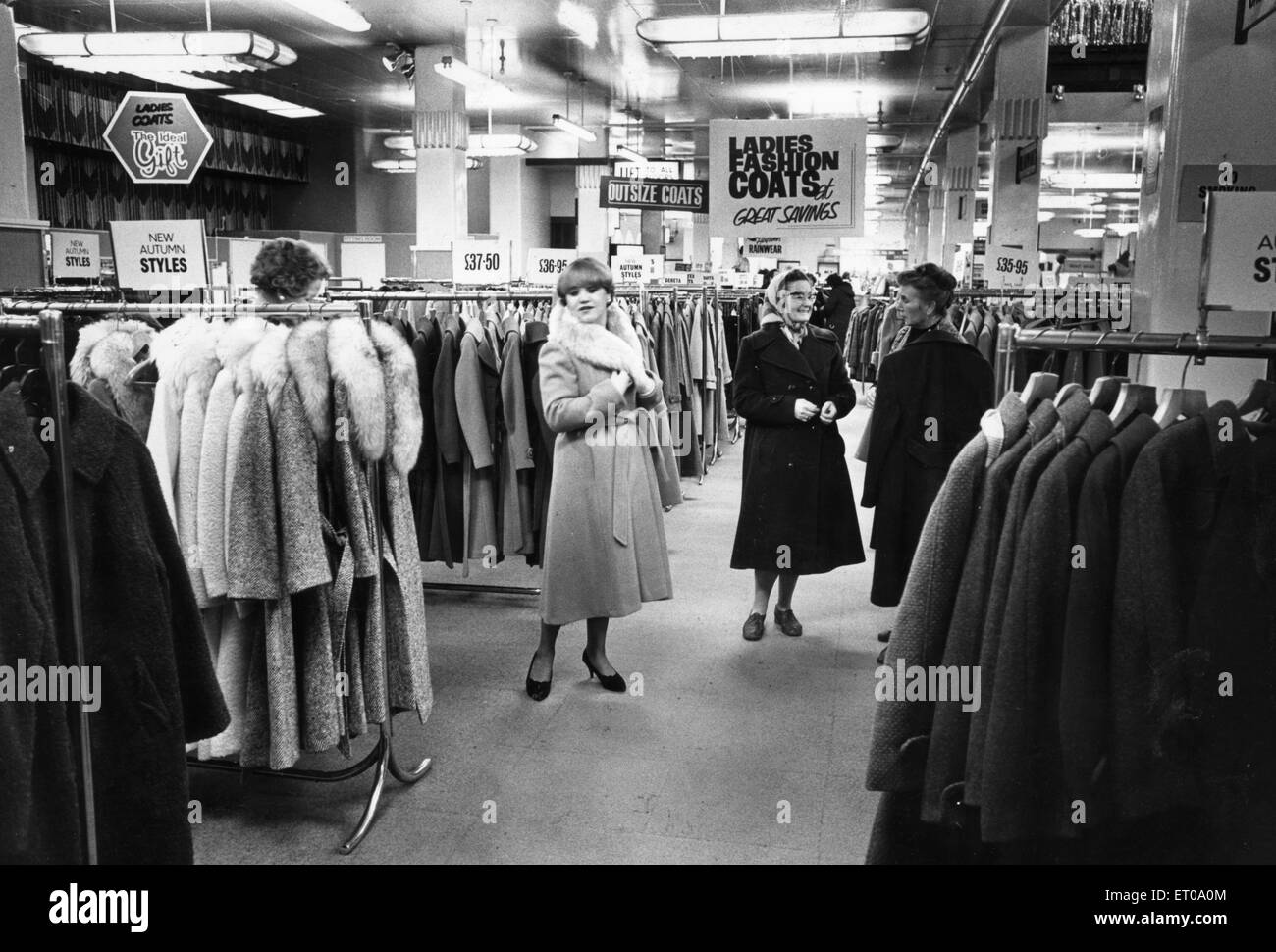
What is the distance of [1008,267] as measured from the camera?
8516mm

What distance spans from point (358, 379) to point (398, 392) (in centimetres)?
16

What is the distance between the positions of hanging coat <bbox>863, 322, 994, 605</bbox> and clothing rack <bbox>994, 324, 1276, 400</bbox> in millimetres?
2291

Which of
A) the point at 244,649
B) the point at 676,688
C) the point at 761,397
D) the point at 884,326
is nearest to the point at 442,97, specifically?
the point at 884,326

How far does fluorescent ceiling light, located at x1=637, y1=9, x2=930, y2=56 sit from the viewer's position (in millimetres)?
6551

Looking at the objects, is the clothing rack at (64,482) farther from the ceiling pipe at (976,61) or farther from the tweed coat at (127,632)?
the ceiling pipe at (976,61)

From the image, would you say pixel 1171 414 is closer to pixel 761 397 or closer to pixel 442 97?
pixel 761 397

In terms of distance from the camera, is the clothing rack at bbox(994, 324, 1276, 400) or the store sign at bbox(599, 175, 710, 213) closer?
the clothing rack at bbox(994, 324, 1276, 400)

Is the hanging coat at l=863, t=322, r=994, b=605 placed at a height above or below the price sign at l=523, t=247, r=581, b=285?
below

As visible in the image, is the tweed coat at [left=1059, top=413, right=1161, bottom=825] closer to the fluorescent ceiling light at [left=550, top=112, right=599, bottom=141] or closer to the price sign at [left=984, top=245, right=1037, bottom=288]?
the price sign at [left=984, top=245, right=1037, bottom=288]

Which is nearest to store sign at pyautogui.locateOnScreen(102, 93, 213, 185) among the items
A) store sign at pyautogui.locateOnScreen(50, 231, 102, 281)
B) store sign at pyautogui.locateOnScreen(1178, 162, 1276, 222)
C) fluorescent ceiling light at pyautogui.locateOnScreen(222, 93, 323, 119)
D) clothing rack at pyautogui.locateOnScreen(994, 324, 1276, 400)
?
store sign at pyautogui.locateOnScreen(50, 231, 102, 281)

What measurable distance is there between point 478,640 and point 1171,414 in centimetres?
372

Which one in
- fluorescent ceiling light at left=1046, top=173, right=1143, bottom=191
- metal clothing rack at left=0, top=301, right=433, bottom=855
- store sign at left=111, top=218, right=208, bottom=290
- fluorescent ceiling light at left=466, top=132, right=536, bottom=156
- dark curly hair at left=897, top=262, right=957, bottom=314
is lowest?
metal clothing rack at left=0, top=301, right=433, bottom=855

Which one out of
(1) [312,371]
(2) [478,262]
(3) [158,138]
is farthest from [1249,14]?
(3) [158,138]

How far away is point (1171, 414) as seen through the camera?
210 centimetres
